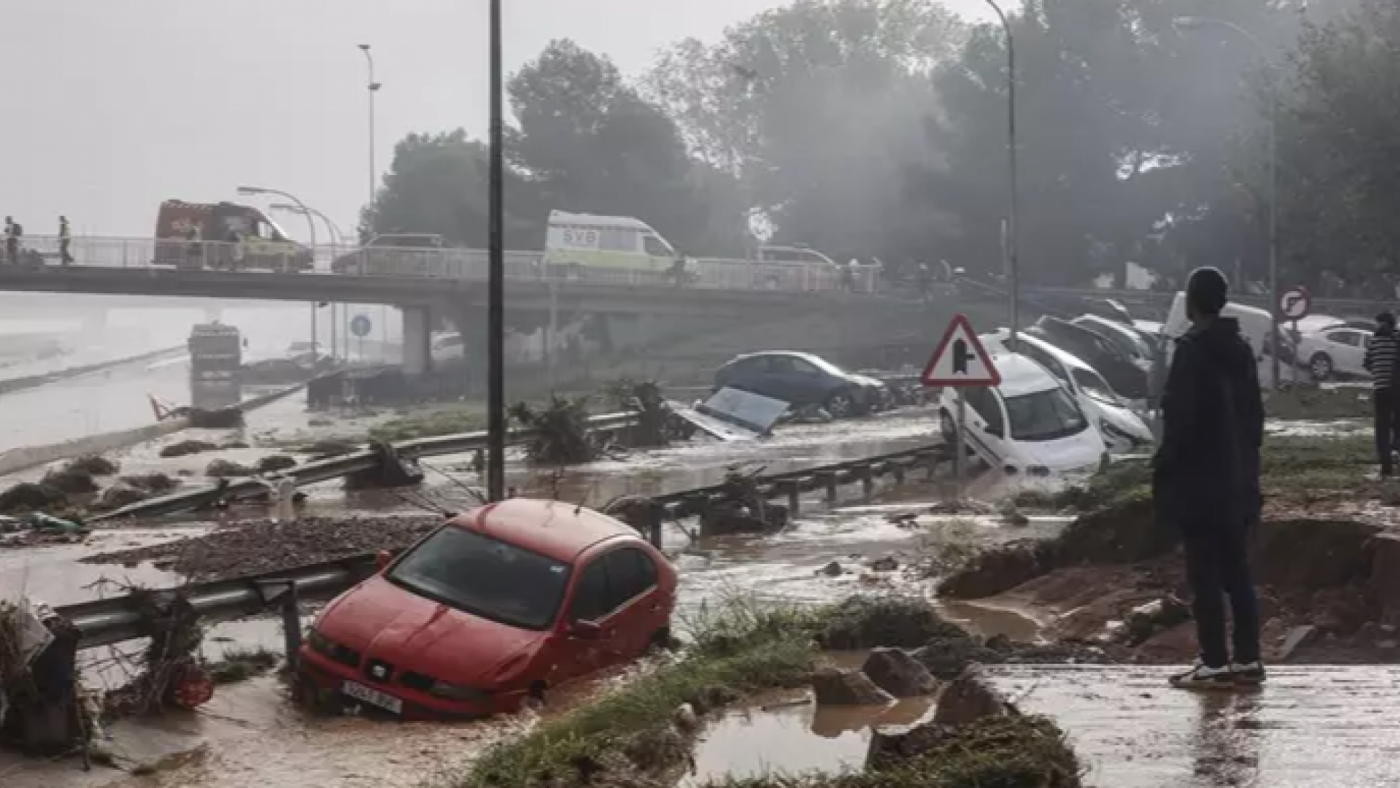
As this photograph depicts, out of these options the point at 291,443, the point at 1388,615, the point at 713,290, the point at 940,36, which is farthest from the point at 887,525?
the point at 940,36

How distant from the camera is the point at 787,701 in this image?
901cm

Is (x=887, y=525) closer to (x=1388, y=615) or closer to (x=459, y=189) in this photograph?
(x=1388, y=615)

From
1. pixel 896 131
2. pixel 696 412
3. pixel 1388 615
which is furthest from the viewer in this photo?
pixel 896 131

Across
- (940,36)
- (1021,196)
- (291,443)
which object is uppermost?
(940,36)

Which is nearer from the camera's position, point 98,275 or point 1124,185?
point 98,275

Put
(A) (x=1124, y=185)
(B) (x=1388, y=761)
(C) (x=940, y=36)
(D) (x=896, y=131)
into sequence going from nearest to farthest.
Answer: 1. (B) (x=1388, y=761)
2. (A) (x=1124, y=185)
3. (D) (x=896, y=131)
4. (C) (x=940, y=36)

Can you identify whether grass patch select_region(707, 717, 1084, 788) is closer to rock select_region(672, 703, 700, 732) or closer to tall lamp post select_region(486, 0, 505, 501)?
rock select_region(672, 703, 700, 732)

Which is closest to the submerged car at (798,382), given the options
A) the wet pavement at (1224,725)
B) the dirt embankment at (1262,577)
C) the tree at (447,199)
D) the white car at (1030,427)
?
the white car at (1030,427)

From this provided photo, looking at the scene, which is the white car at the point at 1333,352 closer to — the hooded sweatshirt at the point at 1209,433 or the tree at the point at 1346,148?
the tree at the point at 1346,148

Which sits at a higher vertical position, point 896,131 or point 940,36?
point 940,36

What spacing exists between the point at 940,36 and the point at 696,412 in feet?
231

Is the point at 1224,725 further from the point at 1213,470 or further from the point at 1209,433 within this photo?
the point at 1209,433

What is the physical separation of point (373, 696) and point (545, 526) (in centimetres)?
192

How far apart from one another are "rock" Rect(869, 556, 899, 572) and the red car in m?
4.21
